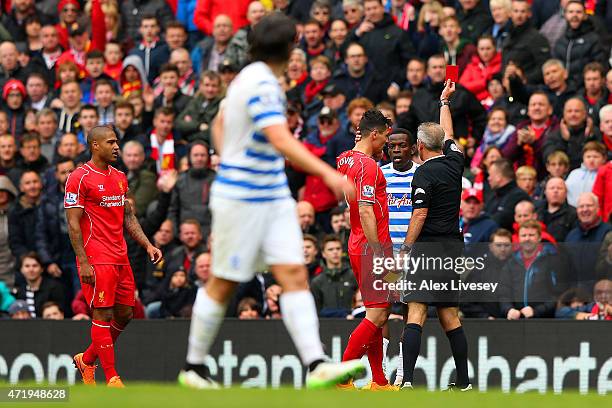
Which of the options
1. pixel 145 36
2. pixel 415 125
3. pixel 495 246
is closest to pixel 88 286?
pixel 495 246

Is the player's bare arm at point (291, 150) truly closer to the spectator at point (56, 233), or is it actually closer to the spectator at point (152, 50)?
the spectator at point (56, 233)

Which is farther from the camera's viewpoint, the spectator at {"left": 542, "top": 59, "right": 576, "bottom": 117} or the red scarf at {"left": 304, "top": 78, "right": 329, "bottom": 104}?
the red scarf at {"left": 304, "top": 78, "right": 329, "bottom": 104}

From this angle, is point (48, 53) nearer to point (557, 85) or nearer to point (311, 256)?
point (311, 256)

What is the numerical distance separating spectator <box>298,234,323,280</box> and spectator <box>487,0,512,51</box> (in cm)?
395

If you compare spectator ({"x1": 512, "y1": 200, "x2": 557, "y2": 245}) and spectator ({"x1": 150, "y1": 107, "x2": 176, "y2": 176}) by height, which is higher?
spectator ({"x1": 150, "y1": 107, "x2": 176, "y2": 176})

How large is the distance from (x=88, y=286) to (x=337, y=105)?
250 inches

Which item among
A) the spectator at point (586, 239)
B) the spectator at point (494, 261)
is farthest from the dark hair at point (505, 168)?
the spectator at point (586, 239)

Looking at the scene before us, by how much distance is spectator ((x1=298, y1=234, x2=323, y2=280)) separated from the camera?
17297 mm

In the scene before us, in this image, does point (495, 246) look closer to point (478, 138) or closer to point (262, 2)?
point (478, 138)

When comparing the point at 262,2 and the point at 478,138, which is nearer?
the point at 478,138

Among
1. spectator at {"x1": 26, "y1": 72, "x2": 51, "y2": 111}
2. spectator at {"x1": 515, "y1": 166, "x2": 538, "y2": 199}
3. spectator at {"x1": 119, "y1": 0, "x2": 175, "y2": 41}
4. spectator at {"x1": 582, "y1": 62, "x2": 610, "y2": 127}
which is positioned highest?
spectator at {"x1": 119, "y1": 0, "x2": 175, "y2": 41}

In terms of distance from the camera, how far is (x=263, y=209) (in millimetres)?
9227

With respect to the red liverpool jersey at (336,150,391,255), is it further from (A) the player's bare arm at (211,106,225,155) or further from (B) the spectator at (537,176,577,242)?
(A) the player's bare arm at (211,106,225,155)

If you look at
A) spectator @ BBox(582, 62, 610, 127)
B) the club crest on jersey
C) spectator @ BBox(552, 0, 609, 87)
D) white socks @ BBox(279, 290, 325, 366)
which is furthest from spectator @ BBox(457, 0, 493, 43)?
white socks @ BBox(279, 290, 325, 366)
